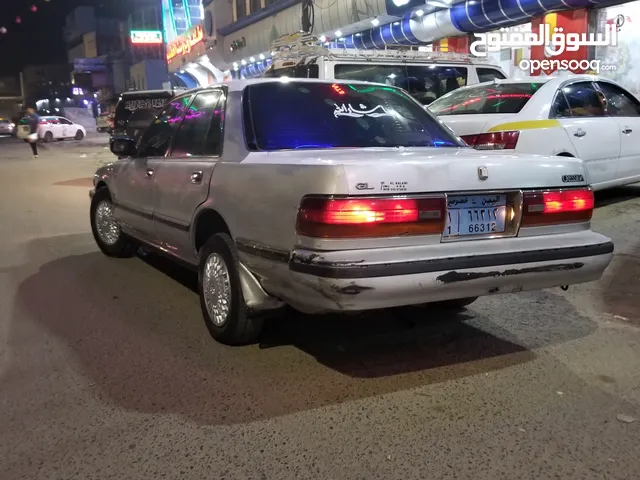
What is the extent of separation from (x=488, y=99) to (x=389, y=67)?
2.43 m

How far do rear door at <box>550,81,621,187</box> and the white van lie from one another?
2.94m

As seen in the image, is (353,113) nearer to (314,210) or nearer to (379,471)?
(314,210)

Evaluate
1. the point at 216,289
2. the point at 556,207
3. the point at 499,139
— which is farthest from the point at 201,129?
the point at 499,139

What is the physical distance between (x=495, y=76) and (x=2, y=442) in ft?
33.3

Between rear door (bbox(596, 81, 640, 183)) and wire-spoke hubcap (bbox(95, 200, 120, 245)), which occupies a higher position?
rear door (bbox(596, 81, 640, 183))

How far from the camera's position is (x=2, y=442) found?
118 inches

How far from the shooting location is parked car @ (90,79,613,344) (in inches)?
126

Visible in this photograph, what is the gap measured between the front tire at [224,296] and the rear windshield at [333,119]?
70 cm

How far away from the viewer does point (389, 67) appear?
9977 mm

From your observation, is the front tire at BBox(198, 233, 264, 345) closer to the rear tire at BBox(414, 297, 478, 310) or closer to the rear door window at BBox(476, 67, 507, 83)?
the rear tire at BBox(414, 297, 478, 310)

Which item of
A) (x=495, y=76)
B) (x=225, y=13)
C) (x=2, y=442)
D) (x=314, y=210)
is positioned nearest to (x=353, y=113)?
(x=314, y=210)

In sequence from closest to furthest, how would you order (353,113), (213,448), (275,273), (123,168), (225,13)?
(213,448)
(275,273)
(353,113)
(123,168)
(225,13)

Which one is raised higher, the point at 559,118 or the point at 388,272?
the point at 559,118

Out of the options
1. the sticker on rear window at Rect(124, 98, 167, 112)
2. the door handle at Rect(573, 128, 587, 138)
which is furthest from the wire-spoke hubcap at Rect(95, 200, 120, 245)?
the sticker on rear window at Rect(124, 98, 167, 112)
